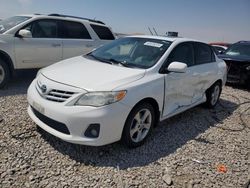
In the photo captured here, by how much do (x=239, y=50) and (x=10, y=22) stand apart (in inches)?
318

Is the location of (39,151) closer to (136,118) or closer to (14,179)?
(14,179)

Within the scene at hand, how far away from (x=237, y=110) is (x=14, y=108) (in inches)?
197

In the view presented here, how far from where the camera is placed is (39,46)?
6512mm

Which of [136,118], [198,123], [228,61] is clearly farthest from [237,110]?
[136,118]

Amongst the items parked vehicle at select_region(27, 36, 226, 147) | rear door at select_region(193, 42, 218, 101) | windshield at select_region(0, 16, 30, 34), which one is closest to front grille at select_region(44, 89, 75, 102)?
parked vehicle at select_region(27, 36, 226, 147)

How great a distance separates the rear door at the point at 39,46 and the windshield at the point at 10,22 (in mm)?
279

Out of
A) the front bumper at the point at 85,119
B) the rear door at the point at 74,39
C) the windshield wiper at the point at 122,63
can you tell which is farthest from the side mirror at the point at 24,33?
the front bumper at the point at 85,119

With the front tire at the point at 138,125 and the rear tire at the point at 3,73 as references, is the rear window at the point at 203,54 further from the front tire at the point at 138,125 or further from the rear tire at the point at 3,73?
the rear tire at the point at 3,73

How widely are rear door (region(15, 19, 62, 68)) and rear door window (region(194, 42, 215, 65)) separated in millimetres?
3457

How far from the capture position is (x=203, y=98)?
577 centimetres

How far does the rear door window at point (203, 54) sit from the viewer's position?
538 cm

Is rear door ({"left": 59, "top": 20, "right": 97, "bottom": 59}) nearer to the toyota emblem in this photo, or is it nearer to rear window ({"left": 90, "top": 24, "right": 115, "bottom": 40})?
rear window ({"left": 90, "top": 24, "right": 115, "bottom": 40})

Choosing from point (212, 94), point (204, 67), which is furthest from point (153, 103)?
point (212, 94)

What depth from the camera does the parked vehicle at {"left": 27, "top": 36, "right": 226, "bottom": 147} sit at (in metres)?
3.33
